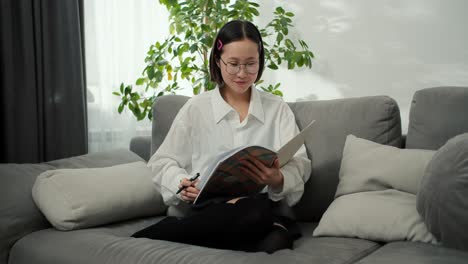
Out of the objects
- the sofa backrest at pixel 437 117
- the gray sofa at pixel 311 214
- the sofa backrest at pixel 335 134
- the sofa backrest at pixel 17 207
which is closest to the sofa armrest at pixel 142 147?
the gray sofa at pixel 311 214

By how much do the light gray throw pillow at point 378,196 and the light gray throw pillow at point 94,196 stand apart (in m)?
0.64

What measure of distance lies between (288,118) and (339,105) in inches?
7.9

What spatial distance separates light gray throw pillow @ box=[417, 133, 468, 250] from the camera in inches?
46.8

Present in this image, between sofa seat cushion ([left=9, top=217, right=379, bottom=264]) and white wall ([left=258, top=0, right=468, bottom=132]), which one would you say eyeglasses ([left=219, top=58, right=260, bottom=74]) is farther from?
white wall ([left=258, top=0, right=468, bottom=132])

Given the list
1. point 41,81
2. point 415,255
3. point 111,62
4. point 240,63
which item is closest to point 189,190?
point 240,63

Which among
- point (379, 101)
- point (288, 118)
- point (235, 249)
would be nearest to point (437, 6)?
point (379, 101)

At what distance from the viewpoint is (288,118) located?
69.8 inches

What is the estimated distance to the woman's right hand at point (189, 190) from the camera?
1.52 meters

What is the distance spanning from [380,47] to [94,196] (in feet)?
6.07

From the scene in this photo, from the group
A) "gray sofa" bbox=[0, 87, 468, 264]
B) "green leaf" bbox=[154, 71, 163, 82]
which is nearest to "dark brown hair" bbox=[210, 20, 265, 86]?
"gray sofa" bbox=[0, 87, 468, 264]

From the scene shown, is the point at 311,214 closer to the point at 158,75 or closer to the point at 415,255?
the point at 415,255

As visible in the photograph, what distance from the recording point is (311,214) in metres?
1.74

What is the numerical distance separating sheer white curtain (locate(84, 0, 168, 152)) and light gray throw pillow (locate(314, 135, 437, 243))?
1.68m

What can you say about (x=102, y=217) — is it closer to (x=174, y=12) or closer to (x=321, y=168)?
(x=321, y=168)
